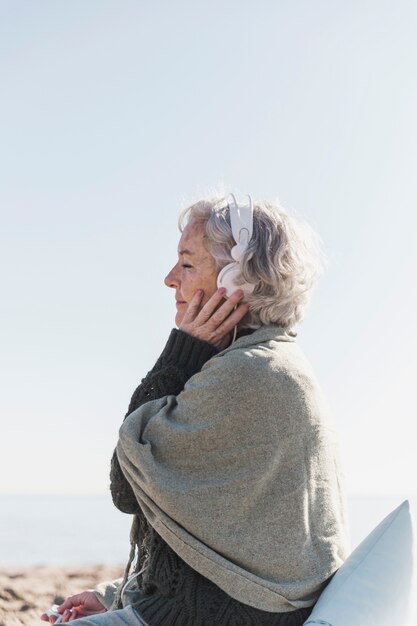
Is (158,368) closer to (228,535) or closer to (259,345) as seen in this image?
(259,345)

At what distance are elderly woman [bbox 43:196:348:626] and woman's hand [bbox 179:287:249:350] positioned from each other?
111mm

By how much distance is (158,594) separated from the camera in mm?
2350

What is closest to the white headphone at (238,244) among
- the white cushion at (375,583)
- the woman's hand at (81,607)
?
the white cushion at (375,583)

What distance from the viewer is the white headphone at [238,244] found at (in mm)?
2588

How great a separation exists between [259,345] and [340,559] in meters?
0.63

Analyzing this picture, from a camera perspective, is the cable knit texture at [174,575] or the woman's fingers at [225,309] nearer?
the cable knit texture at [174,575]

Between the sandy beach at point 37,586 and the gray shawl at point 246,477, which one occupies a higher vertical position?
the gray shawl at point 246,477

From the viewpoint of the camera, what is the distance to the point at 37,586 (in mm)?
4922

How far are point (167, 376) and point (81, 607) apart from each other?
A: 0.87 m

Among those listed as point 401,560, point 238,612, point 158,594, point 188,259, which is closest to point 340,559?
point 401,560

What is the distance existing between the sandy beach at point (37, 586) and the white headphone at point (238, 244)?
2.51 m

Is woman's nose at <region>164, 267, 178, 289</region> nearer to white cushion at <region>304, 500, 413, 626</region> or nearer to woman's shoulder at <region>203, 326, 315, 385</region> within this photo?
woman's shoulder at <region>203, 326, 315, 385</region>

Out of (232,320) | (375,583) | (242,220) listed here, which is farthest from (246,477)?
(242,220)

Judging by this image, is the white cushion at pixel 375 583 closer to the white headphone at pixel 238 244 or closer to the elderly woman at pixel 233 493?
the elderly woman at pixel 233 493
